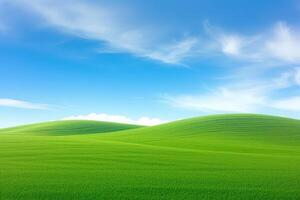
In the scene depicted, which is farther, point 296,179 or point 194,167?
point 194,167

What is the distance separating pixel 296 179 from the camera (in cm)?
933

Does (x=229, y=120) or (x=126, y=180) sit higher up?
(x=229, y=120)

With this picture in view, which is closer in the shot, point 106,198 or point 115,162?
point 106,198

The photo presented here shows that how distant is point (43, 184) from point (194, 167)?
5309mm

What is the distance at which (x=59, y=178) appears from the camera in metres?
8.84

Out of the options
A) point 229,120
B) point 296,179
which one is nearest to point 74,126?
point 229,120

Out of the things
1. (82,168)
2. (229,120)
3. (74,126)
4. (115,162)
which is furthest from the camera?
(74,126)

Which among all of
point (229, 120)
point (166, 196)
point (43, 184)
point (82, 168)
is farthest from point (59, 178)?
point (229, 120)

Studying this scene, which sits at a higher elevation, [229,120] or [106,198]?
[229,120]

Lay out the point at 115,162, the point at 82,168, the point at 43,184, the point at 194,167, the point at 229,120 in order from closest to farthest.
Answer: the point at 43,184 → the point at 82,168 → the point at 194,167 → the point at 115,162 → the point at 229,120

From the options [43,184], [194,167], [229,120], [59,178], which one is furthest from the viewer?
[229,120]

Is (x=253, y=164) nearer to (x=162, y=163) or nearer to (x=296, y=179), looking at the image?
(x=296, y=179)

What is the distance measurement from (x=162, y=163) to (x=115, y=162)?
1818 mm

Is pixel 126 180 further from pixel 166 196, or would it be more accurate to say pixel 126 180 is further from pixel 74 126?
pixel 74 126
